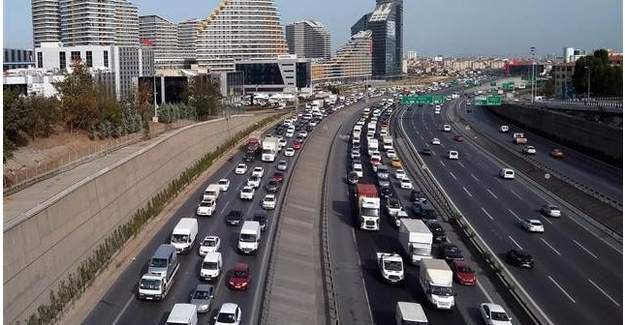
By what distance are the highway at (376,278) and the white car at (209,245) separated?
4.05m

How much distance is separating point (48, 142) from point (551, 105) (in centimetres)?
4335

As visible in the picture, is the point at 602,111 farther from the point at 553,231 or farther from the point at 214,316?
the point at 214,316

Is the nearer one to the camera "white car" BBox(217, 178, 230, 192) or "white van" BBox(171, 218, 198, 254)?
"white van" BBox(171, 218, 198, 254)

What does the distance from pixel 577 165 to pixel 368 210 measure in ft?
69.6

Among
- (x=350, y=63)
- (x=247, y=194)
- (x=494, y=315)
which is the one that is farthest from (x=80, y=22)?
(x=494, y=315)

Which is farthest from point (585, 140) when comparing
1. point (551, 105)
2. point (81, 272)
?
point (81, 272)

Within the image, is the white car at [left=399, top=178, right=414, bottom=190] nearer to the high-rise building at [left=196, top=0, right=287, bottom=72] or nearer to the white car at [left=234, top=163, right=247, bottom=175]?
the white car at [left=234, top=163, right=247, bottom=175]

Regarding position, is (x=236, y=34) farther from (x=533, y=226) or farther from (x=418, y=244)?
(x=418, y=244)

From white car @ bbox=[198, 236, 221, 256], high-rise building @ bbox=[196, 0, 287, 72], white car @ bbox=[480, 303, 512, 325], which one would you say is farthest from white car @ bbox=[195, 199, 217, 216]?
high-rise building @ bbox=[196, 0, 287, 72]

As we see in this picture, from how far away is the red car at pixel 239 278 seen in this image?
1833cm

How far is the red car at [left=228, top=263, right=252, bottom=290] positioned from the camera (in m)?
18.3

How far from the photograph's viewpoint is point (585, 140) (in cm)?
4625

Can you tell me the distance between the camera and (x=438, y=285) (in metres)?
17.4

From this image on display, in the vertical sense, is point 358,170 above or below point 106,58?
below
